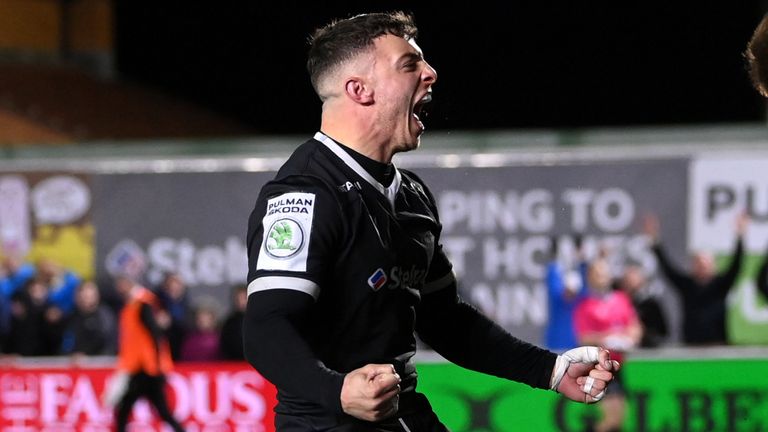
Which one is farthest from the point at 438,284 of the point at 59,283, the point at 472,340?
the point at 59,283

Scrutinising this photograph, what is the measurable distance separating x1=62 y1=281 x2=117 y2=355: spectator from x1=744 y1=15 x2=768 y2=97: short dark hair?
7.44 meters

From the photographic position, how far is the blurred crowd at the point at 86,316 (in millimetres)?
10055

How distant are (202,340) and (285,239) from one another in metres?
7.16

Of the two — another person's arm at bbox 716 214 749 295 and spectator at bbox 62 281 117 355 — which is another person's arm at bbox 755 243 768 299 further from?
spectator at bbox 62 281 117 355

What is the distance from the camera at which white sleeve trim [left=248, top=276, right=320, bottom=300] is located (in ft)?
9.95

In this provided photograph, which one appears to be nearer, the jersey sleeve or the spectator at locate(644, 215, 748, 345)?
the jersey sleeve

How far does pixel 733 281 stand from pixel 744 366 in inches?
29.2

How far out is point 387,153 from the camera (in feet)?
11.3

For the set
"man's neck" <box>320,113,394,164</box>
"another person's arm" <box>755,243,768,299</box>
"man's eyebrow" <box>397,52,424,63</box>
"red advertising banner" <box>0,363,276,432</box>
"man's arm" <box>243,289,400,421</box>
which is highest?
"man's eyebrow" <box>397,52,424,63</box>

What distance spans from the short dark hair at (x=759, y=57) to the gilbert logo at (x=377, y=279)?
126 cm

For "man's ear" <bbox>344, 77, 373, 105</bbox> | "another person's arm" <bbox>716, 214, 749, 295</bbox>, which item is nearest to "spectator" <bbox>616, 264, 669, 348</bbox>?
"another person's arm" <bbox>716, 214, 749, 295</bbox>

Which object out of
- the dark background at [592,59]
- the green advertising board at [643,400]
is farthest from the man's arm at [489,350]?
the dark background at [592,59]

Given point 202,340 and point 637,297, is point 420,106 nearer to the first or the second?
point 637,297

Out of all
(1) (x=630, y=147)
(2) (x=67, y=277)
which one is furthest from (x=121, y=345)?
(1) (x=630, y=147)
